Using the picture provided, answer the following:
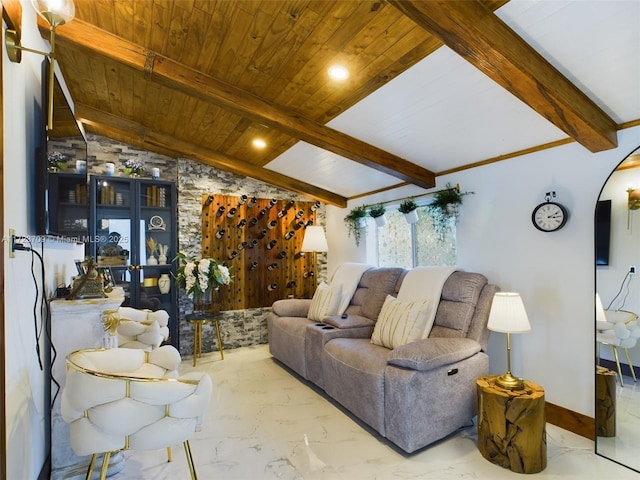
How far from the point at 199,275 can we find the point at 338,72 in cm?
290

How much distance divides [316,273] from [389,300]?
2401 mm

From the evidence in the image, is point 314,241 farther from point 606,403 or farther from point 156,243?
point 606,403

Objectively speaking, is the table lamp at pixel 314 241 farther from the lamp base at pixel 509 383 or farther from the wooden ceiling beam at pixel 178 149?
the lamp base at pixel 509 383

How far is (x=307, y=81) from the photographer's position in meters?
2.57

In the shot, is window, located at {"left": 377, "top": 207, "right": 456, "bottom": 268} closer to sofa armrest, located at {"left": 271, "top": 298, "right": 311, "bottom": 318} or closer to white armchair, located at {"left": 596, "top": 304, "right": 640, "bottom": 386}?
sofa armrest, located at {"left": 271, "top": 298, "right": 311, "bottom": 318}

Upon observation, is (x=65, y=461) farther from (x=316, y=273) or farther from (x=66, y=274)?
(x=316, y=273)

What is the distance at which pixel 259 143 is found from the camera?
397cm

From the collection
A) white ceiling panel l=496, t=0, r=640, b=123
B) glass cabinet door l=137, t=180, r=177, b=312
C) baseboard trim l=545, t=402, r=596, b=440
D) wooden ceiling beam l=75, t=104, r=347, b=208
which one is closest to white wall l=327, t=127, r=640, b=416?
baseboard trim l=545, t=402, r=596, b=440

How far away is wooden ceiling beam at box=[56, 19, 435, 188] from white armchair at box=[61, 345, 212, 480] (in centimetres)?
205

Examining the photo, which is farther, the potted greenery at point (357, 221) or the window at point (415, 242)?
the potted greenery at point (357, 221)

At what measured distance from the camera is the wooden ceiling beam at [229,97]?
246 centimetres

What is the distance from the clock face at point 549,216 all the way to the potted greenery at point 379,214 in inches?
75.4

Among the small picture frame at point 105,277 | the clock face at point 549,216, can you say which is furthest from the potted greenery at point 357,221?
the small picture frame at point 105,277

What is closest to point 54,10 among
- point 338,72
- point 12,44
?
point 12,44
